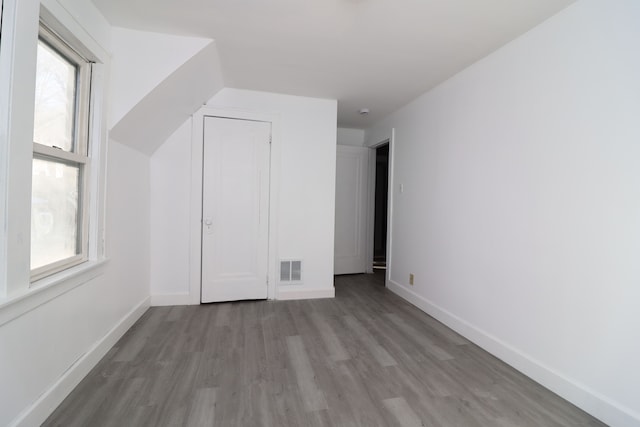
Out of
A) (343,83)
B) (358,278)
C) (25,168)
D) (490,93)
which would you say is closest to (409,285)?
(358,278)

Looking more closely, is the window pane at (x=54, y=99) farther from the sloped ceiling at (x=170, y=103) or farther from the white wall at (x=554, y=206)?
the white wall at (x=554, y=206)

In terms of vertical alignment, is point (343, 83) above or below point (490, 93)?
above

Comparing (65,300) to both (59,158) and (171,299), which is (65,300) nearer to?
(59,158)

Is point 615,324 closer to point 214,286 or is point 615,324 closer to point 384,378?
point 384,378

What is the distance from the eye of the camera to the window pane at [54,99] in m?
1.51

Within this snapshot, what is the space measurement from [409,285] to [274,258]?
172cm

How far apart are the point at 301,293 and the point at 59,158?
8.51 feet

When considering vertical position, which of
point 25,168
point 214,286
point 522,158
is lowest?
point 214,286

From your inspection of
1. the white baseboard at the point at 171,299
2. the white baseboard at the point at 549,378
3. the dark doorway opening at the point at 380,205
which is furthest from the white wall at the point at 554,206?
the dark doorway opening at the point at 380,205

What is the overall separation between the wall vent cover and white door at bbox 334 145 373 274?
4.21 ft

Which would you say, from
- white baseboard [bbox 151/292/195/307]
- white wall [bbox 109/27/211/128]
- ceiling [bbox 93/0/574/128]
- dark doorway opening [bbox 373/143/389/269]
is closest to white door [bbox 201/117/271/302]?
white baseboard [bbox 151/292/195/307]

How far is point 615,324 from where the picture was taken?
1.53 meters

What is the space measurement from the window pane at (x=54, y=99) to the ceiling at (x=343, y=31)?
587 mm

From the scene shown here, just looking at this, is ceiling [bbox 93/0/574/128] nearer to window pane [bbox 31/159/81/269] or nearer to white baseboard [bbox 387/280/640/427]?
window pane [bbox 31/159/81/269]
